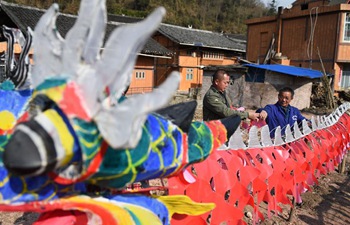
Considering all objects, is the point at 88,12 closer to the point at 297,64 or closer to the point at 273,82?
the point at 273,82

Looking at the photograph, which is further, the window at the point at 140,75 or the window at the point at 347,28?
the window at the point at 140,75

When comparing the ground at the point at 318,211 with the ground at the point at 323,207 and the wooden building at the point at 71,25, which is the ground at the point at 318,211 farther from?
the wooden building at the point at 71,25

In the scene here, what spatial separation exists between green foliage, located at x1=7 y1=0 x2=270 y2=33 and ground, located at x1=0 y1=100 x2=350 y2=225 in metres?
24.6

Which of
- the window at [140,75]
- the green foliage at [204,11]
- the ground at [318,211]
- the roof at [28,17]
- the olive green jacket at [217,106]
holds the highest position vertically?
the green foliage at [204,11]

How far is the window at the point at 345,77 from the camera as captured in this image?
49.0 feet

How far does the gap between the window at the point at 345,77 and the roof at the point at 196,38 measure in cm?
692

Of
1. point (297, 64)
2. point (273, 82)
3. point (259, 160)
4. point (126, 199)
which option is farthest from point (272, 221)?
point (297, 64)

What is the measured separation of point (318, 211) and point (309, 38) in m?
13.2

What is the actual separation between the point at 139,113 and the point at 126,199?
546 mm

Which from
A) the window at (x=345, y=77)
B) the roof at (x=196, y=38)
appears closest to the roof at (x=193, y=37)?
the roof at (x=196, y=38)

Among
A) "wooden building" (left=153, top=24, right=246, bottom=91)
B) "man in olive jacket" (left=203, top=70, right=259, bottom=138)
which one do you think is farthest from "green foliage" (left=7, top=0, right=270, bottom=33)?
"man in olive jacket" (left=203, top=70, right=259, bottom=138)

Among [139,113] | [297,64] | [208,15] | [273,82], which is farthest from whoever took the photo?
[208,15]

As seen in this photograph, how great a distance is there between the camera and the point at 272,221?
3.69m

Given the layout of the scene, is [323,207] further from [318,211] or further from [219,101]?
[219,101]
